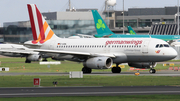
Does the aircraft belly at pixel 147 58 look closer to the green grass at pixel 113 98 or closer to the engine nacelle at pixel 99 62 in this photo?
the engine nacelle at pixel 99 62

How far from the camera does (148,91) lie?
1070 inches

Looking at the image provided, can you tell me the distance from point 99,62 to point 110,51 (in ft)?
11.0

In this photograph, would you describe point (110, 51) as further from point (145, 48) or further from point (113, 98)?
point (113, 98)

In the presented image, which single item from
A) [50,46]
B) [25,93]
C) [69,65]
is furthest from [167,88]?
[69,65]

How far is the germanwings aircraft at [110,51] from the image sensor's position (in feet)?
152

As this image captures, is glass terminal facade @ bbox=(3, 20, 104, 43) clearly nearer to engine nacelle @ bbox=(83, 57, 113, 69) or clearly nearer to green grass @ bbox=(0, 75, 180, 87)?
engine nacelle @ bbox=(83, 57, 113, 69)

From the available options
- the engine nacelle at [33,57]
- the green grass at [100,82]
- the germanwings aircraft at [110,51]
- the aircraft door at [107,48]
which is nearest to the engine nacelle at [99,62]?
the germanwings aircraft at [110,51]

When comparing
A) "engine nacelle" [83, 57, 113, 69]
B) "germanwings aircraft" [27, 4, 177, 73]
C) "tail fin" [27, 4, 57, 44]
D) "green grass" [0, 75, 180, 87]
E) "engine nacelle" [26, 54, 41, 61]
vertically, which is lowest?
"engine nacelle" [26, 54, 41, 61]

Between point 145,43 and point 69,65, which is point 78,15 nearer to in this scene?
point 69,65

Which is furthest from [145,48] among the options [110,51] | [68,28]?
[68,28]

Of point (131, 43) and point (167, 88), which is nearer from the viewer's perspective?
point (167, 88)

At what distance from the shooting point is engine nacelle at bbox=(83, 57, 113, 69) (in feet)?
151

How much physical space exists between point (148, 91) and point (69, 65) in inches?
A: 1620

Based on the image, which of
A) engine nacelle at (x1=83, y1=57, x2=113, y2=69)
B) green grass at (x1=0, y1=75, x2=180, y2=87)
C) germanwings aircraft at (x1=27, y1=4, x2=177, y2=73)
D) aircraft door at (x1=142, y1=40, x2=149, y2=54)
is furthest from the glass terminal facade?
green grass at (x1=0, y1=75, x2=180, y2=87)
